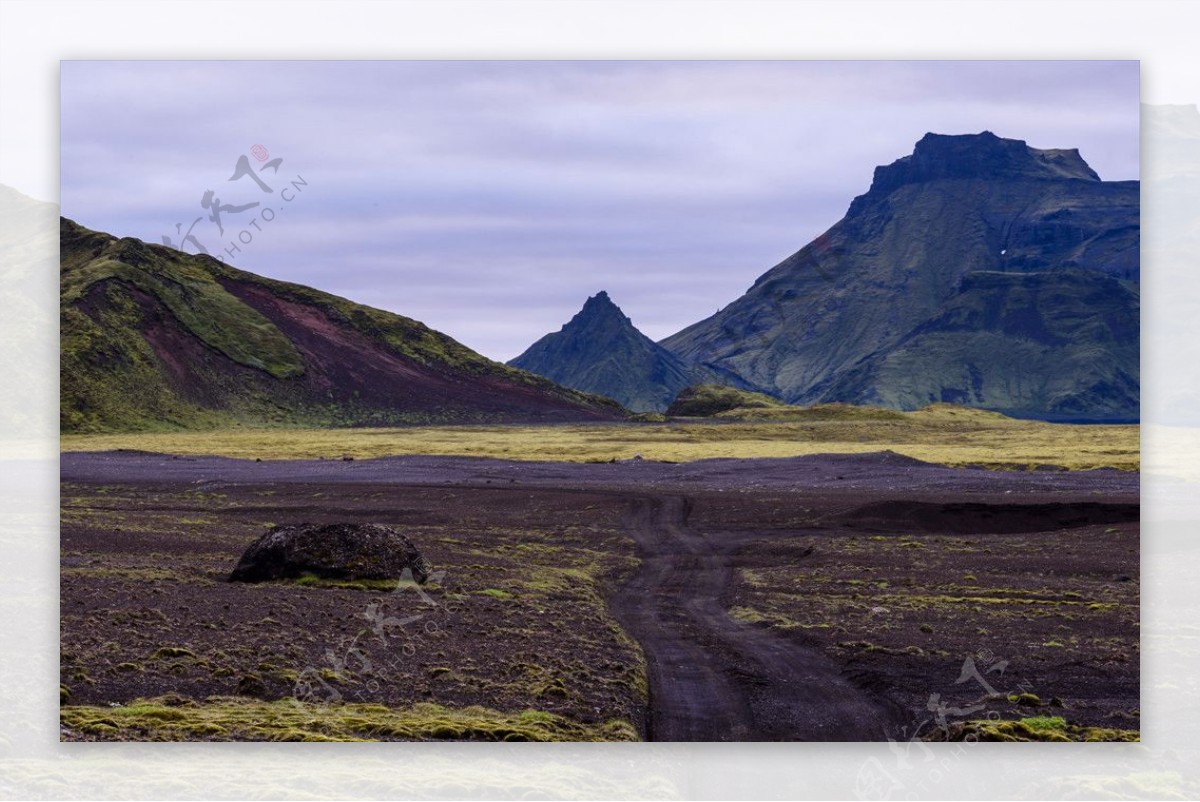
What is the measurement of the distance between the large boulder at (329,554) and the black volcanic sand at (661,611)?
0.64m

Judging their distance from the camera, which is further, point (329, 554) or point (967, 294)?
point (967, 294)

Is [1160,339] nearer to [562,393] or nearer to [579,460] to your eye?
[579,460]

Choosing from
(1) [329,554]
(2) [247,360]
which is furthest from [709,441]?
(1) [329,554]

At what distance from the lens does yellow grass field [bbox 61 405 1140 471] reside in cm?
6900

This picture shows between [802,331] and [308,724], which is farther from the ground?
[802,331]

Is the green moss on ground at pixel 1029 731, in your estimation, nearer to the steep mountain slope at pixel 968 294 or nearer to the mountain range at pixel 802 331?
the steep mountain slope at pixel 968 294

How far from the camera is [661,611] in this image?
24906 mm

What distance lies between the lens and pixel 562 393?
13838 cm

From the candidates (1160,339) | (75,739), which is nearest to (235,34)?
(75,739)

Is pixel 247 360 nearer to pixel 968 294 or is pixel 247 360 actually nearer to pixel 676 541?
pixel 968 294

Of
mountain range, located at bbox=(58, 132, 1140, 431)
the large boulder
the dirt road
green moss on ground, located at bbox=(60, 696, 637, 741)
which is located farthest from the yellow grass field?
green moss on ground, located at bbox=(60, 696, 637, 741)

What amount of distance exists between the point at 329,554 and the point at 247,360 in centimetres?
9187

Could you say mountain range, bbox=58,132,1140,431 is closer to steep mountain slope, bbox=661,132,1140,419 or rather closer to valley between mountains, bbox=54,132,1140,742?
steep mountain slope, bbox=661,132,1140,419

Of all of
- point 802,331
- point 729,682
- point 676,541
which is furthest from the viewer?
point 802,331
